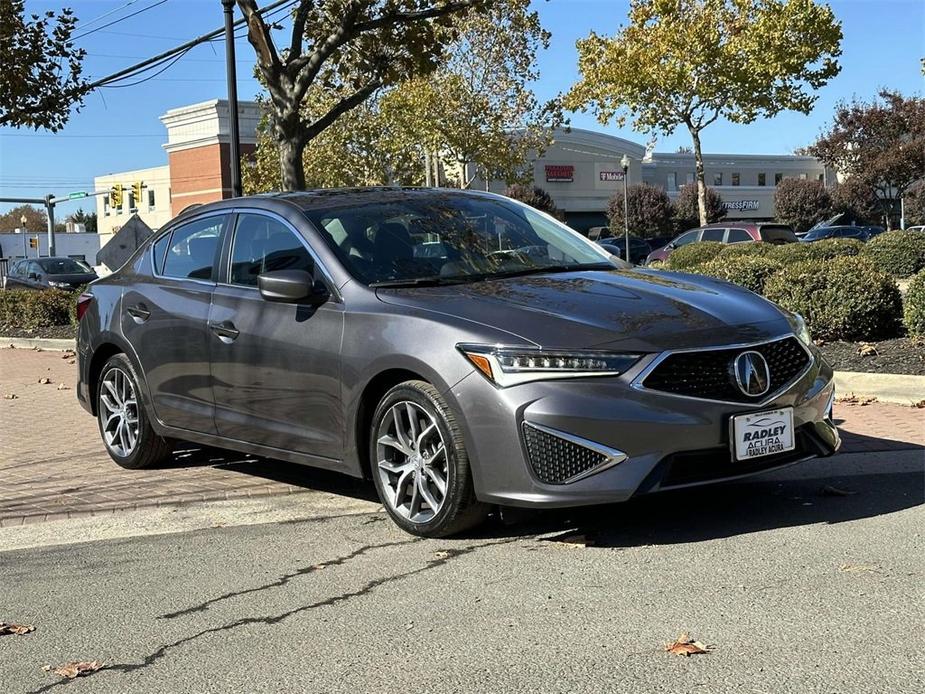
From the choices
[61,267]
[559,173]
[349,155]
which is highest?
[559,173]

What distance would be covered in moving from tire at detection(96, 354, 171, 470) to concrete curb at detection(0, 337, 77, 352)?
33.0ft

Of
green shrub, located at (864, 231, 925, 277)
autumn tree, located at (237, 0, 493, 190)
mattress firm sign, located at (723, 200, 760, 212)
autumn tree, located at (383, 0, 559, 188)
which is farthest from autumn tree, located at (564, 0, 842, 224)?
mattress firm sign, located at (723, 200, 760, 212)

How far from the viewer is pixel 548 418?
4477 mm

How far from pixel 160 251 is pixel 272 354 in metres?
1.80

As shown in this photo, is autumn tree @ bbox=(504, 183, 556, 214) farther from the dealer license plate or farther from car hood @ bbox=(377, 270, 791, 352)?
the dealer license plate

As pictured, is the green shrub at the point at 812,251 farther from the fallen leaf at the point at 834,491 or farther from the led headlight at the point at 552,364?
the led headlight at the point at 552,364

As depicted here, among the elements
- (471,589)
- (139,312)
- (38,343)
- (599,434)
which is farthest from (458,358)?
(38,343)

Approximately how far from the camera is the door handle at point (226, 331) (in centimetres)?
593

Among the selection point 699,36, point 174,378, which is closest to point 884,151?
point 699,36

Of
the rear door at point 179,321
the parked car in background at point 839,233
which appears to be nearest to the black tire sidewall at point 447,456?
the rear door at point 179,321

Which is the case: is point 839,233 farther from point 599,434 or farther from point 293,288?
point 599,434

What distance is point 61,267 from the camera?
32.7m

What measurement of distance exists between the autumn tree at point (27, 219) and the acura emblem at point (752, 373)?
133 meters

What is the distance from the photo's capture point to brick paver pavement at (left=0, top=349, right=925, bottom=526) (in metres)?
6.36
